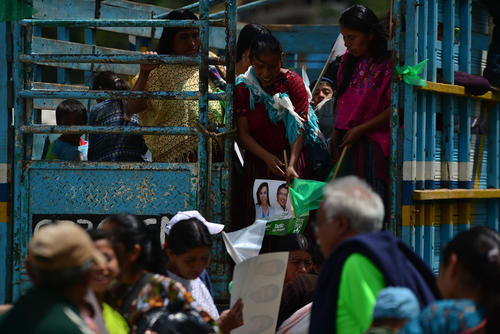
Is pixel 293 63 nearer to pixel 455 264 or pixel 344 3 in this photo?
pixel 455 264

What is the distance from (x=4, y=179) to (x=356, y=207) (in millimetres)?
2796

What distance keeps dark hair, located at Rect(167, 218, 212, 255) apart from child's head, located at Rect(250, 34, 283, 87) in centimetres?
147

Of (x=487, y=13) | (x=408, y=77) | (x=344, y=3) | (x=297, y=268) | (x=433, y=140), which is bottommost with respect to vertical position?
(x=297, y=268)

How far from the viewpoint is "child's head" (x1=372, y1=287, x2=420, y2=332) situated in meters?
A: 2.35

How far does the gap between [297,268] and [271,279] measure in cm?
100

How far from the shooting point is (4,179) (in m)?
4.76

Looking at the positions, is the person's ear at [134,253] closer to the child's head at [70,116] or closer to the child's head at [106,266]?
the child's head at [106,266]

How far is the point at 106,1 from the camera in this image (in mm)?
6969

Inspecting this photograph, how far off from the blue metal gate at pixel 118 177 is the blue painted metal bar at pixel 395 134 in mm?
996

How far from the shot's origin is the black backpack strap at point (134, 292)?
300 centimetres

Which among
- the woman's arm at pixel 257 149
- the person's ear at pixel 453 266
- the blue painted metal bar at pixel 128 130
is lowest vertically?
the person's ear at pixel 453 266

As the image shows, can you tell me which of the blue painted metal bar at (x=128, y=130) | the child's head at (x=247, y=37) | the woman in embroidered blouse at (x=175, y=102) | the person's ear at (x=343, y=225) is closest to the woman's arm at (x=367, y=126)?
the woman in embroidered blouse at (x=175, y=102)

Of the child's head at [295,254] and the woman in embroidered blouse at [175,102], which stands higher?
the woman in embroidered blouse at [175,102]

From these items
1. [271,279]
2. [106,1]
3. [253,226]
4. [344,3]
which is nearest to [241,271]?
[271,279]
